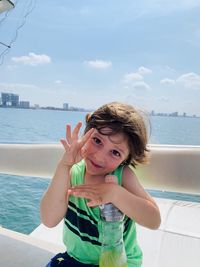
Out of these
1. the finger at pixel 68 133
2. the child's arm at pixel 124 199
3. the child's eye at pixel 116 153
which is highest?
the finger at pixel 68 133

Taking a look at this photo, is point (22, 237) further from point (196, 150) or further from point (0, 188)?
point (0, 188)

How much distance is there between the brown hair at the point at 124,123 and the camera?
0.78 meters

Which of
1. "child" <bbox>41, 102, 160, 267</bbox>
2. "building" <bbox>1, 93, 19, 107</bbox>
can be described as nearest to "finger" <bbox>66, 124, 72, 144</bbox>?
"child" <bbox>41, 102, 160, 267</bbox>

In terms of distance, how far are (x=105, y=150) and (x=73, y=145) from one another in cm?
9

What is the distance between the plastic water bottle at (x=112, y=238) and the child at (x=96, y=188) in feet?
0.09

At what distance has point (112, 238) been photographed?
0.71m

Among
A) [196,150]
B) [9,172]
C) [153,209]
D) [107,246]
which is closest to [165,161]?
[196,150]

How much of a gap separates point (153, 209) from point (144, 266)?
1.35 ft

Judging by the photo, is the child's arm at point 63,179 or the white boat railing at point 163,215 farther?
the white boat railing at point 163,215

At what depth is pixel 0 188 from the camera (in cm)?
300

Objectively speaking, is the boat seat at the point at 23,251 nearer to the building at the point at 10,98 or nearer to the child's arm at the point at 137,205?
the child's arm at the point at 137,205

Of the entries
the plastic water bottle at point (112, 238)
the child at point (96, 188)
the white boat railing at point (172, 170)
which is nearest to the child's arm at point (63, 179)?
the child at point (96, 188)

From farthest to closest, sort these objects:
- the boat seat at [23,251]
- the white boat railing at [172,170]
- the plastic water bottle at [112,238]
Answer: the white boat railing at [172,170], the boat seat at [23,251], the plastic water bottle at [112,238]

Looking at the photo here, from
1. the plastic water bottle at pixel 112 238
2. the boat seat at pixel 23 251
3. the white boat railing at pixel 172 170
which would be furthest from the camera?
the white boat railing at pixel 172 170
